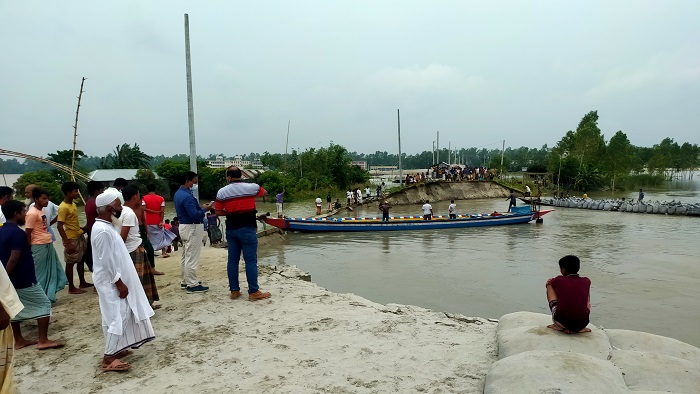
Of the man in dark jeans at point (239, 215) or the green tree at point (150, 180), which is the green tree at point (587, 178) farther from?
the man in dark jeans at point (239, 215)

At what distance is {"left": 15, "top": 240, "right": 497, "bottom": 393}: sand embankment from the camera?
3291 millimetres

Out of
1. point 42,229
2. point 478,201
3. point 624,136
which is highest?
point 624,136

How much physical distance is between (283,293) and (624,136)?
5850cm

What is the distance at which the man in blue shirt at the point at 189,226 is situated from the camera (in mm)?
5379

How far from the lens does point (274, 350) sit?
391 cm

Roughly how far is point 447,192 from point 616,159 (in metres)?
26.7

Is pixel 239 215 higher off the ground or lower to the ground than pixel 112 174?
lower

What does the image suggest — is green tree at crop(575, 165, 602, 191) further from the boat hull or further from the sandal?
the sandal

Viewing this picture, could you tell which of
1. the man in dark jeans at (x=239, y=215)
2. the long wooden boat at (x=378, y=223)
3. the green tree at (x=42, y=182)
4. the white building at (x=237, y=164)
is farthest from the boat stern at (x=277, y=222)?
the white building at (x=237, y=164)

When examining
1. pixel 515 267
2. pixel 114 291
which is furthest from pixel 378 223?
pixel 114 291

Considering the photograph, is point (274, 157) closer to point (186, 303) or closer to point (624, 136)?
point (624, 136)

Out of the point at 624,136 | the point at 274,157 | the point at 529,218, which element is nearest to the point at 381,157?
the point at 274,157

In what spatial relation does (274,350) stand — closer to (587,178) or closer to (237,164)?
(587,178)

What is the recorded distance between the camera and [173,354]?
3832 millimetres
